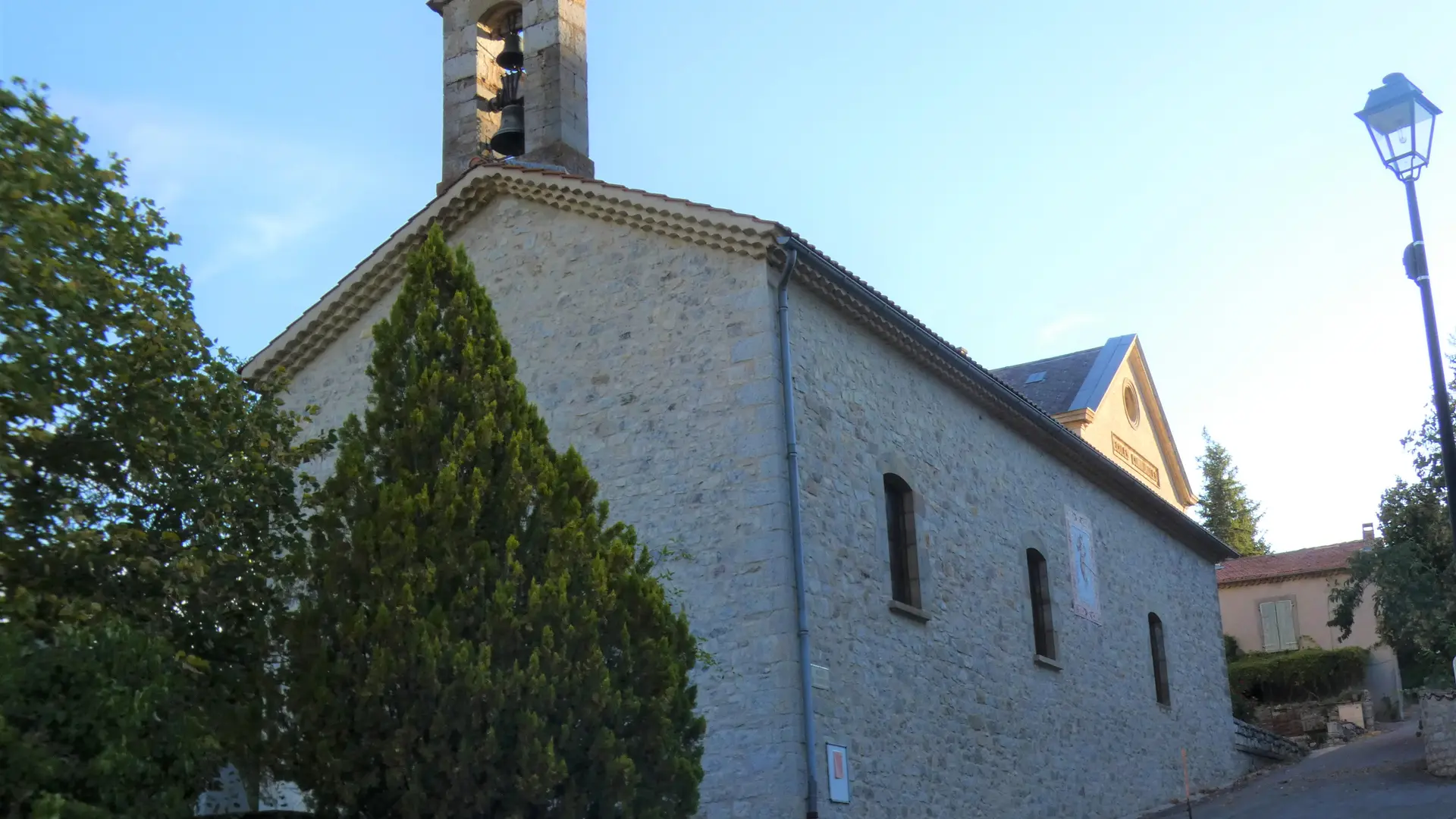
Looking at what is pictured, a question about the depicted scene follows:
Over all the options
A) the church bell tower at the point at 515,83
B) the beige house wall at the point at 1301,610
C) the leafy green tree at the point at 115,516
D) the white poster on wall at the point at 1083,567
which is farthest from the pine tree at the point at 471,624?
the beige house wall at the point at 1301,610

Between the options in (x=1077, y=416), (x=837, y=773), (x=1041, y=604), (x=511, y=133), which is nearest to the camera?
(x=837, y=773)

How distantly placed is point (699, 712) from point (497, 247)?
248 inches

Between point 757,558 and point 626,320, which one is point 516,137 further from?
point 757,558

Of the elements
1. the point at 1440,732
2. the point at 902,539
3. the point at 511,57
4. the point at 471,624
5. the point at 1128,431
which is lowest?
the point at 1440,732

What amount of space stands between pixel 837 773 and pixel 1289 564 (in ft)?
93.2

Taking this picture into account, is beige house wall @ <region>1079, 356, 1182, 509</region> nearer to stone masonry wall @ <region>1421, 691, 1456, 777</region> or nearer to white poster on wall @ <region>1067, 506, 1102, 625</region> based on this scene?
white poster on wall @ <region>1067, 506, 1102, 625</region>

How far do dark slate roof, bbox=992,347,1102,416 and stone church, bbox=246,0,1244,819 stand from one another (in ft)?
28.0

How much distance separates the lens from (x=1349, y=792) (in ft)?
67.8

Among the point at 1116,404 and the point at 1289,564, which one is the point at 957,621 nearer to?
the point at 1116,404

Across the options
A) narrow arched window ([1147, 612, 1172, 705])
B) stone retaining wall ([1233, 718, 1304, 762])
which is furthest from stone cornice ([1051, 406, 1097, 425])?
stone retaining wall ([1233, 718, 1304, 762])

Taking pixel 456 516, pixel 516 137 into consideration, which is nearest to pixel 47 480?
pixel 456 516

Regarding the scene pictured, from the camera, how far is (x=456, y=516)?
1052 centimetres

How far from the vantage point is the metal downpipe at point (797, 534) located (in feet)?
44.4

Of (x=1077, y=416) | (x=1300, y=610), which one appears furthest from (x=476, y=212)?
(x=1300, y=610)
